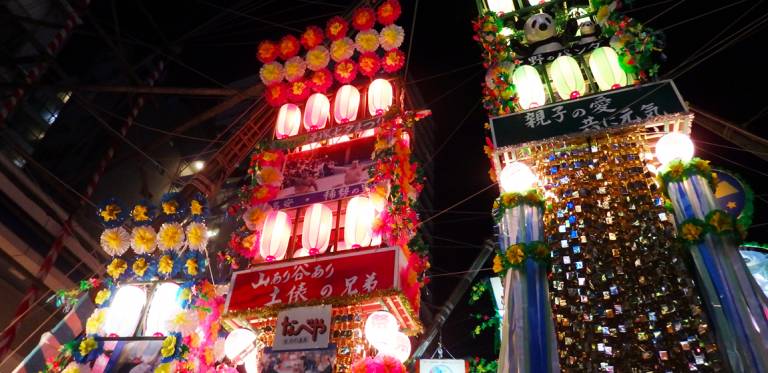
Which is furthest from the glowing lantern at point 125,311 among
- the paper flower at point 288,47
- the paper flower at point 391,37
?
the paper flower at point 391,37

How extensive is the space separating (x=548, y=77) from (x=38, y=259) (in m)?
13.3

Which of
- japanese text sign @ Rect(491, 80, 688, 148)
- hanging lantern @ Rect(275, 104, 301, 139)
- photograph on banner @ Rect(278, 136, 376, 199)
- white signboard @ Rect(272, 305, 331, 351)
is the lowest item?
white signboard @ Rect(272, 305, 331, 351)

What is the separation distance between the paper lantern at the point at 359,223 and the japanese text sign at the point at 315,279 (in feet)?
1.02

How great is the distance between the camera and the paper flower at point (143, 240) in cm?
896

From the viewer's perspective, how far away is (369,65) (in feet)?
36.1

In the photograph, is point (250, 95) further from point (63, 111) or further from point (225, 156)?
point (63, 111)

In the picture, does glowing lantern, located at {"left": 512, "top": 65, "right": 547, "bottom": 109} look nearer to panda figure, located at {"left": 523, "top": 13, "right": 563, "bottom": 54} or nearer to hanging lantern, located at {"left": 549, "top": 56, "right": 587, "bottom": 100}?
hanging lantern, located at {"left": 549, "top": 56, "right": 587, "bottom": 100}

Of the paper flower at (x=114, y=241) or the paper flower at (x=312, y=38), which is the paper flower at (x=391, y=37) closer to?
the paper flower at (x=312, y=38)

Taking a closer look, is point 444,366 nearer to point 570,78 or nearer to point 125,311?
point 125,311

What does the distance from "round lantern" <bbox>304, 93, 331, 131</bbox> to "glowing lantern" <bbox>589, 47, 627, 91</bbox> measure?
564cm

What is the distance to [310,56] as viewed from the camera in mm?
11602

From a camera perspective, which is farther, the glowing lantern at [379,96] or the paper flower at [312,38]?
the paper flower at [312,38]

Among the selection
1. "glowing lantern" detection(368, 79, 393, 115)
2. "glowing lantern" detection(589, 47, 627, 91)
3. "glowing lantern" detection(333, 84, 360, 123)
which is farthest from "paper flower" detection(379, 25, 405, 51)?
"glowing lantern" detection(589, 47, 627, 91)

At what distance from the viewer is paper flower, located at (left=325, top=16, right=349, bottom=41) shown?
38.1ft
